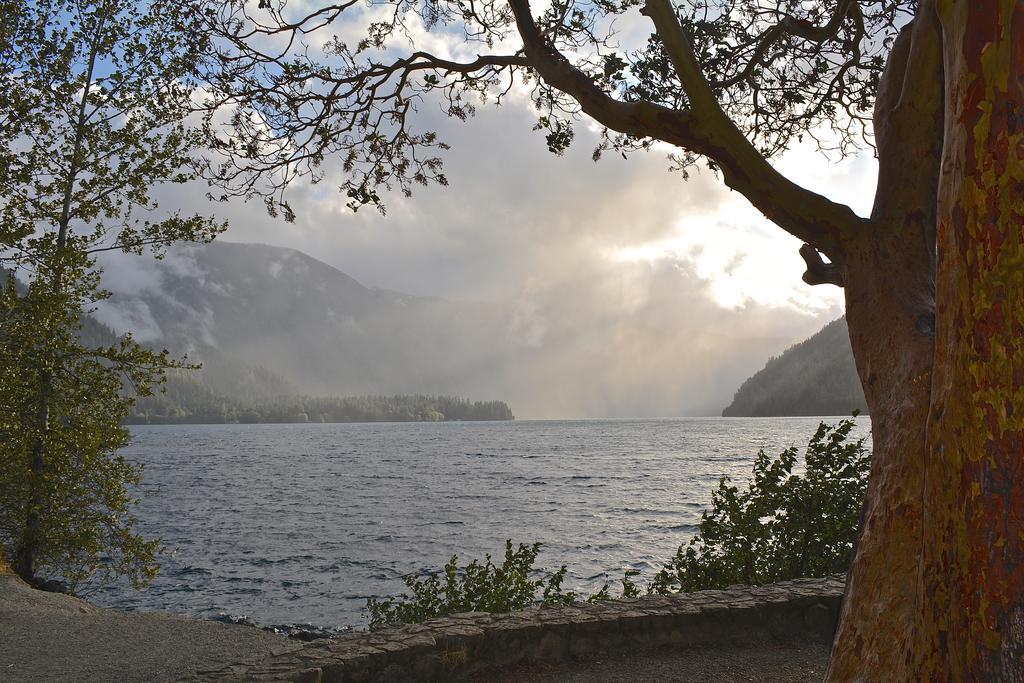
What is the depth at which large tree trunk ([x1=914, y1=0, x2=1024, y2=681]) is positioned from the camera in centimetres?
271

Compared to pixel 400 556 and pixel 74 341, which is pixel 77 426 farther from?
pixel 400 556

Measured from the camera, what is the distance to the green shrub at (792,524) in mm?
10242

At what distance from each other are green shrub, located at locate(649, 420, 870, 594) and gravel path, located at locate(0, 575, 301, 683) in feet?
21.8

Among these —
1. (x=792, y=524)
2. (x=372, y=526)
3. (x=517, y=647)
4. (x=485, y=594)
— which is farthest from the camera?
(x=372, y=526)

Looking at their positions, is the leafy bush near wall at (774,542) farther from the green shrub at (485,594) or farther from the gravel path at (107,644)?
the gravel path at (107,644)

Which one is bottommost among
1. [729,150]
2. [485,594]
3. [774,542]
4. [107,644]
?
[107,644]

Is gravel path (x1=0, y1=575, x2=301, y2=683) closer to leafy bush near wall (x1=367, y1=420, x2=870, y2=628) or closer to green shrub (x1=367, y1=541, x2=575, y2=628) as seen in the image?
green shrub (x1=367, y1=541, x2=575, y2=628)

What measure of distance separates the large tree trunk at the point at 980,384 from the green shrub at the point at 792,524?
762 cm

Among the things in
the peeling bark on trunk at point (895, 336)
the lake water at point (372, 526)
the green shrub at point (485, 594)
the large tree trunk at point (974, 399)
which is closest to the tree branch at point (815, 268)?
the peeling bark on trunk at point (895, 336)

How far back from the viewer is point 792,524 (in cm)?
1043

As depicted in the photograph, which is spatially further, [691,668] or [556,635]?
[556,635]

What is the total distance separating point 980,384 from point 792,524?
27.5 feet

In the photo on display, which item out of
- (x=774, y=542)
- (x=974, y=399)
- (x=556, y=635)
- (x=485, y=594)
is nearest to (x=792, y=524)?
(x=774, y=542)

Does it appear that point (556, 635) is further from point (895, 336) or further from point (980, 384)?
point (980, 384)
